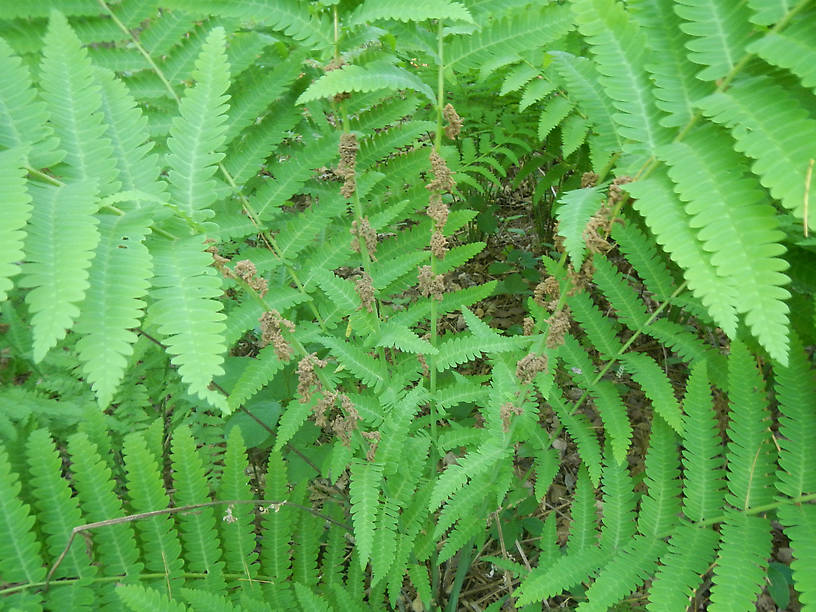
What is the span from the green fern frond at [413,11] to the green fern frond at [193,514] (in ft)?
4.30

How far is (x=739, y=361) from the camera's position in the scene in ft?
4.72

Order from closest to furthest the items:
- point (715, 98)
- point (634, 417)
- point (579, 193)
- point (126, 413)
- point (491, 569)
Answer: point (715, 98)
point (579, 193)
point (126, 413)
point (491, 569)
point (634, 417)

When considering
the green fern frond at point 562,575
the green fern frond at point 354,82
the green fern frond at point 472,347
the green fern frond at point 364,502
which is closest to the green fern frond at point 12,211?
the green fern frond at point 354,82

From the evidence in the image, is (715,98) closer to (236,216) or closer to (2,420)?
(236,216)

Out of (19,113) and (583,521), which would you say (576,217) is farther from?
(19,113)

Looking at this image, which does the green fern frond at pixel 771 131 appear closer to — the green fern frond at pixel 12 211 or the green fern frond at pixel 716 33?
the green fern frond at pixel 716 33

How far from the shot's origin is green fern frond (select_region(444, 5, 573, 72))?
150 cm

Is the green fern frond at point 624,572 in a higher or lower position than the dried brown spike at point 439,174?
lower

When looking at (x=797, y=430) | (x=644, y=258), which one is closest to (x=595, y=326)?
(x=644, y=258)

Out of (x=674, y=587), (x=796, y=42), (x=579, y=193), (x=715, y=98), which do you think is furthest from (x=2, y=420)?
(x=796, y=42)

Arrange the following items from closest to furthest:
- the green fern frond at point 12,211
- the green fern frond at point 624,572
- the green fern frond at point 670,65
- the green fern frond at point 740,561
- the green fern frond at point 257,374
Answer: the green fern frond at point 12,211 < the green fern frond at point 670,65 < the green fern frond at point 740,561 < the green fern frond at point 624,572 < the green fern frond at point 257,374

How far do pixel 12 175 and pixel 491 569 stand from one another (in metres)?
2.17

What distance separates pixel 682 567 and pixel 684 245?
91 cm

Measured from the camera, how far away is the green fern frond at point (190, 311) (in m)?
0.97
